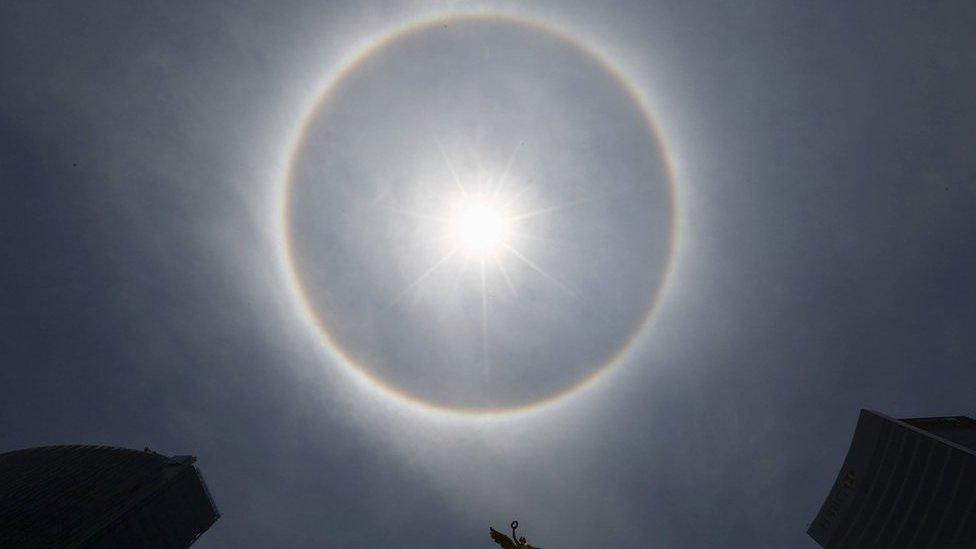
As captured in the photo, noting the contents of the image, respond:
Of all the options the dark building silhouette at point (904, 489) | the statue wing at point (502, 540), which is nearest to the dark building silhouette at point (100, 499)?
the statue wing at point (502, 540)

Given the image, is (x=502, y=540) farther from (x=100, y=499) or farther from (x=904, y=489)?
(x=100, y=499)

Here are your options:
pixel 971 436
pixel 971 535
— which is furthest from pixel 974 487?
pixel 971 436

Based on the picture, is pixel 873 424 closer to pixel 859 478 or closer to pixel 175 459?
pixel 859 478

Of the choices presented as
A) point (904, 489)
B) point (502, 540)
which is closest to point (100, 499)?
point (502, 540)

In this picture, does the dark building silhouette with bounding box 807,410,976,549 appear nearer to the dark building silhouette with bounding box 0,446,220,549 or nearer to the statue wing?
the statue wing

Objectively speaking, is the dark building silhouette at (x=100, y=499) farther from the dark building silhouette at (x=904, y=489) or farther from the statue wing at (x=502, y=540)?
the dark building silhouette at (x=904, y=489)
